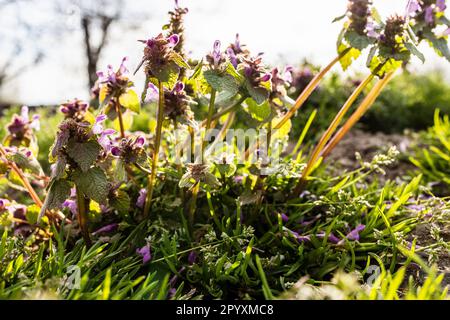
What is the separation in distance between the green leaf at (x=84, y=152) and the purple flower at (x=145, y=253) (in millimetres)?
415

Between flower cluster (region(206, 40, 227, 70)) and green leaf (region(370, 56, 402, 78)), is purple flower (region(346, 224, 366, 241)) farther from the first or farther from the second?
flower cluster (region(206, 40, 227, 70))

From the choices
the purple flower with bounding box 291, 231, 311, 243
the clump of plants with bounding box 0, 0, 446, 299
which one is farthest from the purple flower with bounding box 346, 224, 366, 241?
the purple flower with bounding box 291, 231, 311, 243

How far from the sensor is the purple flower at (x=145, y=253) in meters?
1.77

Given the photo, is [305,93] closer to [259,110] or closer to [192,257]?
[259,110]

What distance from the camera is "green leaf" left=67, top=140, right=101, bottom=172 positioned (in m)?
1.57

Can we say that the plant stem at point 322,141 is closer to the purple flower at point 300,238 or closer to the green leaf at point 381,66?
the green leaf at point 381,66

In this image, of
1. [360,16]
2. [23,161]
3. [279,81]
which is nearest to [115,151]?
[23,161]

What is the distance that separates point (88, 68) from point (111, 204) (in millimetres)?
6527

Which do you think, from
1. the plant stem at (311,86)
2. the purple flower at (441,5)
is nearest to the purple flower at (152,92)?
the plant stem at (311,86)

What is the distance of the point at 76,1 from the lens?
6.36 metres

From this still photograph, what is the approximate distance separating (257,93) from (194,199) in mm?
512
